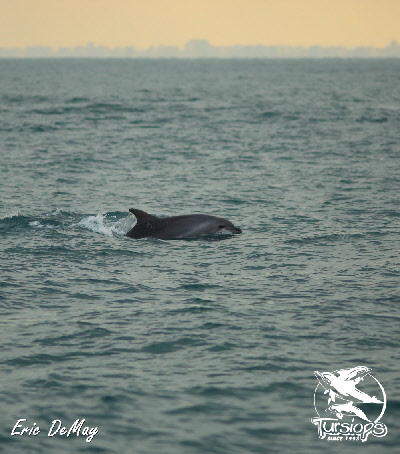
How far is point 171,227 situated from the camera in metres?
23.6

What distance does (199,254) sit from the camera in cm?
2184

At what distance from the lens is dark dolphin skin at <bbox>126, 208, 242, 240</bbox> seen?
23516 millimetres

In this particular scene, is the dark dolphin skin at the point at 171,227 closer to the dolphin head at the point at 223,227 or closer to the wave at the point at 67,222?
the dolphin head at the point at 223,227

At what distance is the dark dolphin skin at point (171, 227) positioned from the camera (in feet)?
77.2

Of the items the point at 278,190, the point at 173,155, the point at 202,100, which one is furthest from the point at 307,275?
the point at 202,100

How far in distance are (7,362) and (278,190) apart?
2161cm

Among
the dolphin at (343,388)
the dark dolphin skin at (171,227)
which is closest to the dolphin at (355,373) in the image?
the dolphin at (343,388)

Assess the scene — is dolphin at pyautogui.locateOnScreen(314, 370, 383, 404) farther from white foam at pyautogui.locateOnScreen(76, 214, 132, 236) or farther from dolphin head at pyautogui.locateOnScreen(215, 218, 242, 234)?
white foam at pyautogui.locateOnScreen(76, 214, 132, 236)

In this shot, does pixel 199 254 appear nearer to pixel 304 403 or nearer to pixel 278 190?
pixel 304 403
